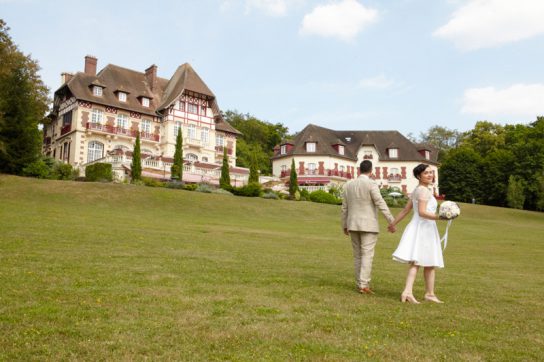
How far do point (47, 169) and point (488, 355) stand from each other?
37.7 metres

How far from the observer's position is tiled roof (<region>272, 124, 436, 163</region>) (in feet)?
220

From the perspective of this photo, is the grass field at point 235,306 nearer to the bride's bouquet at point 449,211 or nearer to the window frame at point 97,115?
the bride's bouquet at point 449,211

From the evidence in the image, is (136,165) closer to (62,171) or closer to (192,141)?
(62,171)

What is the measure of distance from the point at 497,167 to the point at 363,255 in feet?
219

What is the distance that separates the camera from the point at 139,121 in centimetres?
5181

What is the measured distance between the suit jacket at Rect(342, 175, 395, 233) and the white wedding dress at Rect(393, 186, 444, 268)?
1.58 ft

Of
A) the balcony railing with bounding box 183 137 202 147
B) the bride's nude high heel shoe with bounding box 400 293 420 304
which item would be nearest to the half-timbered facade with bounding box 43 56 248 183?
the balcony railing with bounding box 183 137 202 147

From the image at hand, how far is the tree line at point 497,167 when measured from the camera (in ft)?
203

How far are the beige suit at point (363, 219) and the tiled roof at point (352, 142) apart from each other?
57.9 meters

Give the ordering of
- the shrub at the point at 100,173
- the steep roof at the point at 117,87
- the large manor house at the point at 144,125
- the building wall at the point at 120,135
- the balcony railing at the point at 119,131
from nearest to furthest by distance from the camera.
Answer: the shrub at the point at 100,173
the large manor house at the point at 144,125
the building wall at the point at 120,135
the balcony railing at the point at 119,131
the steep roof at the point at 117,87

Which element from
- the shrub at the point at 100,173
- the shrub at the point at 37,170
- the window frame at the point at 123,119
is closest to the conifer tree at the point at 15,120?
the shrub at the point at 37,170

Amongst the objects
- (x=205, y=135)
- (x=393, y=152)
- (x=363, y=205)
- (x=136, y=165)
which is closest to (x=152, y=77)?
(x=205, y=135)

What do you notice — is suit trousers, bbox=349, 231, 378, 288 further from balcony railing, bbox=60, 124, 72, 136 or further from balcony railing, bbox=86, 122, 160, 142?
balcony railing, bbox=60, 124, 72, 136

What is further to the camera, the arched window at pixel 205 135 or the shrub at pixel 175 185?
the arched window at pixel 205 135
